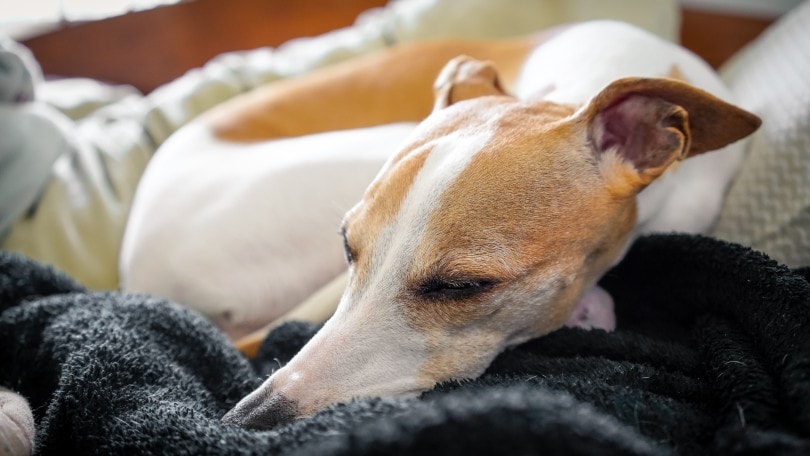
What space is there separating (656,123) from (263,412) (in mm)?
787

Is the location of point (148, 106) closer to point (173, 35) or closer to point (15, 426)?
point (173, 35)

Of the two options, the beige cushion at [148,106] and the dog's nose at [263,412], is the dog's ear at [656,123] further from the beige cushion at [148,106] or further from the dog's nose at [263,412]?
the beige cushion at [148,106]

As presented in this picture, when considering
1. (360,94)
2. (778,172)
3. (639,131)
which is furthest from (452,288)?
(360,94)

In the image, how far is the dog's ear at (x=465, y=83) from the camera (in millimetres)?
1314

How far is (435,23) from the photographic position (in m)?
2.20

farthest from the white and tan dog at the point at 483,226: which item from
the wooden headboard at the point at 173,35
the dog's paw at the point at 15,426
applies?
the wooden headboard at the point at 173,35

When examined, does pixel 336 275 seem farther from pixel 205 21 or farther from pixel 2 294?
pixel 205 21

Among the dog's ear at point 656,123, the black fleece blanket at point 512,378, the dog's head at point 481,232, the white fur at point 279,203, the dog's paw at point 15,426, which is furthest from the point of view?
the white fur at point 279,203

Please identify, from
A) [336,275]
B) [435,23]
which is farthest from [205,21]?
[336,275]

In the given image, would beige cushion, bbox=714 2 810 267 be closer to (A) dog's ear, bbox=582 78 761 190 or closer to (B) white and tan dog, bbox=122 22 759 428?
(B) white and tan dog, bbox=122 22 759 428

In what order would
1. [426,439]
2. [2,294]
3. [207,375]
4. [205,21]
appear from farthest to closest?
[205,21], [2,294], [207,375], [426,439]

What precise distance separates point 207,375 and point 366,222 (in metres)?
0.37

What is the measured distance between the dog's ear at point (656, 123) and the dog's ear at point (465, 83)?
11.5 inches

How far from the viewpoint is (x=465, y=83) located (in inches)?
51.8
